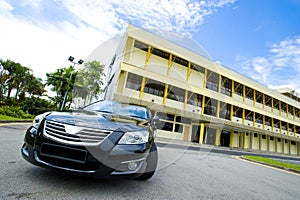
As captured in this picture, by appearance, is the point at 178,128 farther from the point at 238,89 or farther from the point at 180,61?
the point at 238,89

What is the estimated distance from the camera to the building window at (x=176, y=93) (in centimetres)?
2031

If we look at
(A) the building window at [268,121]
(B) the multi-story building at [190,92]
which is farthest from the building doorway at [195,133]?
(A) the building window at [268,121]

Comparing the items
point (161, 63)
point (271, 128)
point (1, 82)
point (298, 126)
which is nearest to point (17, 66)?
point (1, 82)

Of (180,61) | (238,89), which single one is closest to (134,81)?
(180,61)

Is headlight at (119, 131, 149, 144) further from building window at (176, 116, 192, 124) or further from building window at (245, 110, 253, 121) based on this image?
building window at (245, 110, 253, 121)

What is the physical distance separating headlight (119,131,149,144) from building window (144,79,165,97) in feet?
55.0

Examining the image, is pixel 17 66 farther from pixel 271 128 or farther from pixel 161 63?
pixel 271 128

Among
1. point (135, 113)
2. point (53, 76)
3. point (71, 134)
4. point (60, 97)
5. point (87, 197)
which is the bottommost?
point (87, 197)

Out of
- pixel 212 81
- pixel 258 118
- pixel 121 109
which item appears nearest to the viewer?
pixel 121 109

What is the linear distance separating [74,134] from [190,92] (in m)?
20.3

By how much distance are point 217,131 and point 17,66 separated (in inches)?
1221

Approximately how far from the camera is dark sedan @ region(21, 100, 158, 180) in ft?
6.51

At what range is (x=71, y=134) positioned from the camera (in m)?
2.05

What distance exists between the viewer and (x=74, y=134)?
2.05 meters
